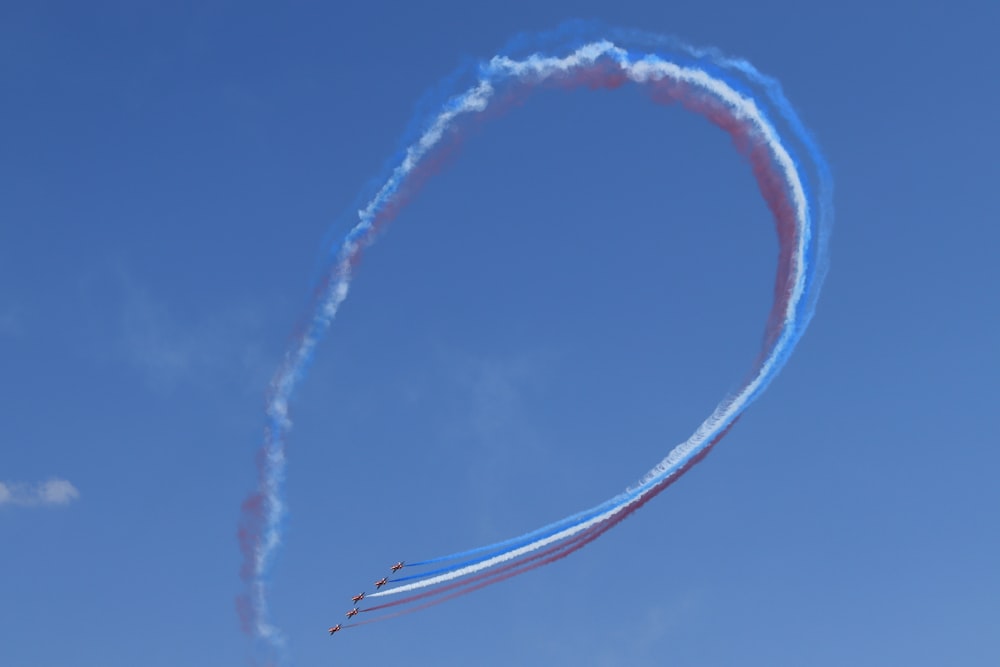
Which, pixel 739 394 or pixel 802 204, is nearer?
pixel 802 204

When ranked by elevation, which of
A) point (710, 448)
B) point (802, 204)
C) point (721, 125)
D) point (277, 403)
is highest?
point (277, 403)

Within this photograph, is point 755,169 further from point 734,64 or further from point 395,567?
point 395,567

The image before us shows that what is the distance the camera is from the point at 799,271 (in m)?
59.4

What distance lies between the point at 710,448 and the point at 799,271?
9483mm

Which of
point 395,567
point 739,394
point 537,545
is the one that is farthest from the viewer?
point 395,567

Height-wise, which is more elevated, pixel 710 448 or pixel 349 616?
pixel 349 616

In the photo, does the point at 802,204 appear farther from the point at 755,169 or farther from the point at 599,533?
the point at 599,533

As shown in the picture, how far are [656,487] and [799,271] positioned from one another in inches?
497

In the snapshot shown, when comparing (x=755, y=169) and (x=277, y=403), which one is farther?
(x=277, y=403)

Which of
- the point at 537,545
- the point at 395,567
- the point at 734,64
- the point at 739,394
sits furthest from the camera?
the point at 395,567

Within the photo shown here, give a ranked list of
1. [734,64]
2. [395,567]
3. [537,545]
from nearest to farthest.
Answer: [734,64] → [537,545] → [395,567]

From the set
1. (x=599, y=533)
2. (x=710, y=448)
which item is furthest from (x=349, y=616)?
(x=710, y=448)

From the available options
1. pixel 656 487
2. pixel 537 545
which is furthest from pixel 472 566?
pixel 656 487

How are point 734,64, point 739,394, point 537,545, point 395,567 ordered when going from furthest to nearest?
point 395,567
point 537,545
point 739,394
point 734,64
